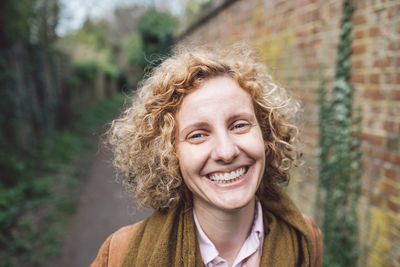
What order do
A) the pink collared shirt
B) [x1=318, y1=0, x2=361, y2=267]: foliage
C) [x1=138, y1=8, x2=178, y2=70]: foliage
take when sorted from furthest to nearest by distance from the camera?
1. [x1=138, y1=8, x2=178, y2=70]: foliage
2. [x1=318, y1=0, x2=361, y2=267]: foliage
3. the pink collared shirt

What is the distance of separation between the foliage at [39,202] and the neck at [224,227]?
3.01m

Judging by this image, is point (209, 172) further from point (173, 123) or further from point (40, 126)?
point (40, 126)

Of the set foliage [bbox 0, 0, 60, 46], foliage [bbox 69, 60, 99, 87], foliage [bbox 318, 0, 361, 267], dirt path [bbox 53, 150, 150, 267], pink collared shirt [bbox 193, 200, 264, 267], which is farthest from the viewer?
foliage [bbox 69, 60, 99, 87]

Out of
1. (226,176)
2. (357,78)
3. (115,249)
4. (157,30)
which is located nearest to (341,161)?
(357,78)

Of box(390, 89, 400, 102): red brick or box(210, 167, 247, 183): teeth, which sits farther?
box(390, 89, 400, 102): red brick

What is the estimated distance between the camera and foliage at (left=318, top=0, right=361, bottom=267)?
242cm

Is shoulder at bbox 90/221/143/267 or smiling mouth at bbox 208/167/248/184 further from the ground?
smiling mouth at bbox 208/167/248/184

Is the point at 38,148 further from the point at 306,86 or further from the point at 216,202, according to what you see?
the point at 216,202

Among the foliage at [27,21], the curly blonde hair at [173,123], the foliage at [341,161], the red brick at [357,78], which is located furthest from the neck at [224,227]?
the foliage at [27,21]

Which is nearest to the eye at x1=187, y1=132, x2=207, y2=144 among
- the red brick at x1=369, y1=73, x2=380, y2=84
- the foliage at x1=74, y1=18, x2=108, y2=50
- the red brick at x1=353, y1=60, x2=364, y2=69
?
the red brick at x1=369, y1=73, x2=380, y2=84

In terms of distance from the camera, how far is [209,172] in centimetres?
132

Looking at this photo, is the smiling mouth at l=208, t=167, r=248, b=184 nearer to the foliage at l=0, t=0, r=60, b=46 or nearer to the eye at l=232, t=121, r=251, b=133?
the eye at l=232, t=121, r=251, b=133

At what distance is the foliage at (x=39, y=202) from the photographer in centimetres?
365

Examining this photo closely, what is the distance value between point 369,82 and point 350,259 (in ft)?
4.82
